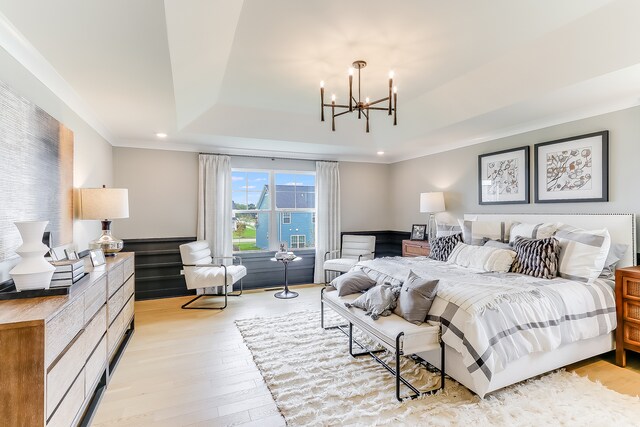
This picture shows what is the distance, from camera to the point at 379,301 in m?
2.63

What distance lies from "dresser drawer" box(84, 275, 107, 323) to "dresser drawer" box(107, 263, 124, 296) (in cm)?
15

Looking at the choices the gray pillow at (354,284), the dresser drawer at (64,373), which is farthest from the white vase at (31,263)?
the gray pillow at (354,284)

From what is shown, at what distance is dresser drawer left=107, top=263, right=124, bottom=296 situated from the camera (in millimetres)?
2530

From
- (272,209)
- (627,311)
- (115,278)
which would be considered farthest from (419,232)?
(115,278)

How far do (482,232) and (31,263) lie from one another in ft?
14.0

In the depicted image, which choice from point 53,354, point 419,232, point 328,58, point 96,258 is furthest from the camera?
point 419,232

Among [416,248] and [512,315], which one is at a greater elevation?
[416,248]

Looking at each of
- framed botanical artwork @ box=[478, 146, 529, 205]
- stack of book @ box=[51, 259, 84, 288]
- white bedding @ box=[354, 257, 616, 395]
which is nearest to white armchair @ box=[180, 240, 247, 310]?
stack of book @ box=[51, 259, 84, 288]

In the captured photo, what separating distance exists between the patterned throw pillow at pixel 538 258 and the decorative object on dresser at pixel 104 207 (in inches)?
159

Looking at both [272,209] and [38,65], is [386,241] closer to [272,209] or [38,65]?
[272,209]

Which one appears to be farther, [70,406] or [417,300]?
[417,300]

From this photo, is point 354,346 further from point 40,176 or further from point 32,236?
point 40,176

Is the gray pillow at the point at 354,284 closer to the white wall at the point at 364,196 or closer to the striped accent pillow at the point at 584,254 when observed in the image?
the striped accent pillow at the point at 584,254

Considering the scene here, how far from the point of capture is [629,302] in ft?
8.59
